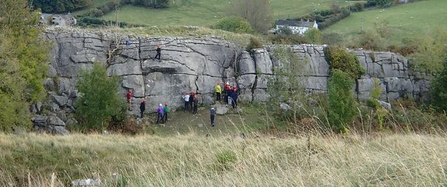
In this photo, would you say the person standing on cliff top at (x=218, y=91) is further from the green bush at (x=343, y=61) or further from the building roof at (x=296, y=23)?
the building roof at (x=296, y=23)

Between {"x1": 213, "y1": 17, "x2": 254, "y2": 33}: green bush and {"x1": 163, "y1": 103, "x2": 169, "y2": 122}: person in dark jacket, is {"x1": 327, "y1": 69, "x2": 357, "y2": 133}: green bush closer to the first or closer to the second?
{"x1": 163, "y1": 103, "x2": 169, "y2": 122}: person in dark jacket

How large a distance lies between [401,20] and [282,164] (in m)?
70.1

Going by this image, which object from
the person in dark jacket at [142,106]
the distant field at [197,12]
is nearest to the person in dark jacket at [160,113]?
the person in dark jacket at [142,106]

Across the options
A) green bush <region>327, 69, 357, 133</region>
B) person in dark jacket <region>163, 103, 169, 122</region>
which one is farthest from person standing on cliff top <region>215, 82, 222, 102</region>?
green bush <region>327, 69, 357, 133</region>

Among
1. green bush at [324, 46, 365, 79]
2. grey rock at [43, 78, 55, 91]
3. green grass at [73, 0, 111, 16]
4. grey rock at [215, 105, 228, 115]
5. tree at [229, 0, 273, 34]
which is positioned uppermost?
green grass at [73, 0, 111, 16]

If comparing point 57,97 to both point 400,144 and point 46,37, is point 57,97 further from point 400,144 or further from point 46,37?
point 400,144

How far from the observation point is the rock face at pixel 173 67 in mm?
35688

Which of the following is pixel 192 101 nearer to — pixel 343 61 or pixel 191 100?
pixel 191 100

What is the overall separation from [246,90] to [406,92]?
1340cm

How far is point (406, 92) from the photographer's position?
41938 millimetres

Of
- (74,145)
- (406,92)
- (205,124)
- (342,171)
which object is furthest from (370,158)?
(406,92)

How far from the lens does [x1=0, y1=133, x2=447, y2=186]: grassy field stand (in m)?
5.33

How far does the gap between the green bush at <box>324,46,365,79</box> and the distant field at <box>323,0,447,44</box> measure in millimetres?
21594

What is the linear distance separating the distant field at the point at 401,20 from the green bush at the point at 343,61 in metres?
21.6
